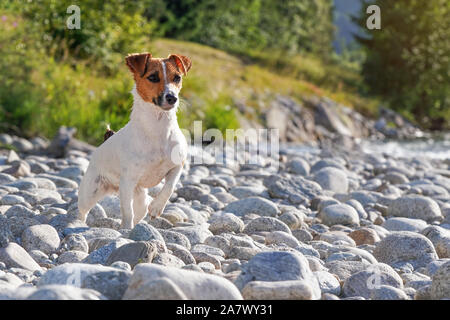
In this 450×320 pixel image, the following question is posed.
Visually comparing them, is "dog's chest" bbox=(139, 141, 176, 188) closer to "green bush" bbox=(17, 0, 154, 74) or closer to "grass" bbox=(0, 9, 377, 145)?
"grass" bbox=(0, 9, 377, 145)

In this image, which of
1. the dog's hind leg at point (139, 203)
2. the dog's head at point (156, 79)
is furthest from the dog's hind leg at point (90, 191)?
the dog's head at point (156, 79)

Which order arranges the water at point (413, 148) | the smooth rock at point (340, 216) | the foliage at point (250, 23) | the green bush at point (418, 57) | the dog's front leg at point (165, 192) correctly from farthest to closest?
1. the green bush at point (418, 57)
2. the foliage at point (250, 23)
3. the water at point (413, 148)
4. the smooth rock at point (340, 216)
5. the dog's front leg at point (165, 192)

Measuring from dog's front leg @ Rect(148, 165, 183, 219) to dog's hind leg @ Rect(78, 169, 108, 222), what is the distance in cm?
51

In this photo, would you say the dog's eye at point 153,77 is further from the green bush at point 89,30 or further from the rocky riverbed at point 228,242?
the green bush at point 89,30

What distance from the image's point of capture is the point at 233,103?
18.4 meters

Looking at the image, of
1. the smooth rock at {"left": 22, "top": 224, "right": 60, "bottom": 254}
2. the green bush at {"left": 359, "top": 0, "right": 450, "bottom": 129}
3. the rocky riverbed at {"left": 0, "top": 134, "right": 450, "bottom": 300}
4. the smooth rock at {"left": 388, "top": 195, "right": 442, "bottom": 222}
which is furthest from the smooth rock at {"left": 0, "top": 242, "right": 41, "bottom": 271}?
the green bush at {"left": 359, "top": 0, "right": 450, "bottom": 129}

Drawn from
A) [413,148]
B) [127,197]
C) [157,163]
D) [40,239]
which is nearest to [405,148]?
[413,148]

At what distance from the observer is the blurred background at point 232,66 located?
38.7ft

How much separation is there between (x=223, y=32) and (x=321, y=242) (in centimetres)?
2933

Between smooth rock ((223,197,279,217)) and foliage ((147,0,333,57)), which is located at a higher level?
foliage ((147,0,333,57))

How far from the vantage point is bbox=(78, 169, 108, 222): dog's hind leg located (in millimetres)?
5023

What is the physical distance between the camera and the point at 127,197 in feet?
15.2

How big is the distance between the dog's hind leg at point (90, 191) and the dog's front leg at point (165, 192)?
51cm

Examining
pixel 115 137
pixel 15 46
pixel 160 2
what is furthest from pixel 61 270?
pixel 160 2
